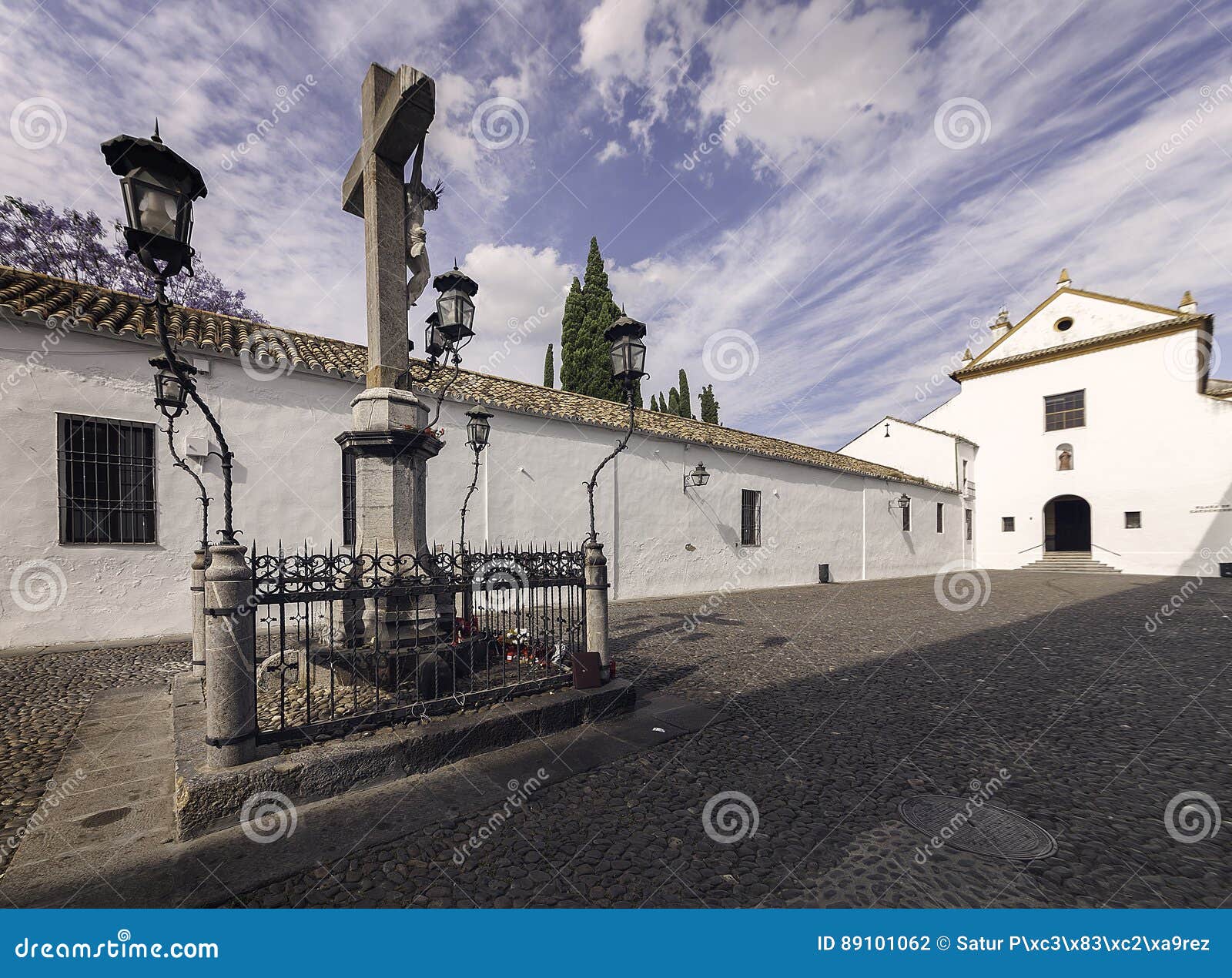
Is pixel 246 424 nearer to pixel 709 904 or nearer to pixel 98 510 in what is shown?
pixel 98 510

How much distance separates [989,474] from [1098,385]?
510 centimetres

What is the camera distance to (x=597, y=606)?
474cm

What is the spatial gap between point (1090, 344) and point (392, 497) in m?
27.8

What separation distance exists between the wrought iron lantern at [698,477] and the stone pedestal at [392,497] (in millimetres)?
9681

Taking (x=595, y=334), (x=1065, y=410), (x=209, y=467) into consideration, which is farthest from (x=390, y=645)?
(x=1065, y=410)

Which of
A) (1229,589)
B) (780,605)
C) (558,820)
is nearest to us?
(558,820)

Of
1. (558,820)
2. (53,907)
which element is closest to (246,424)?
(53,907)

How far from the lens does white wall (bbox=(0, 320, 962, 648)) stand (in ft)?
23.3

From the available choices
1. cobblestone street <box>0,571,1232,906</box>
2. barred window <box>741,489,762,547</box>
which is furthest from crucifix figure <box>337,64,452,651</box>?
barred window <box>741,489,762,547</box>

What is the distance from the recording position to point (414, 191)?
16.5 feet

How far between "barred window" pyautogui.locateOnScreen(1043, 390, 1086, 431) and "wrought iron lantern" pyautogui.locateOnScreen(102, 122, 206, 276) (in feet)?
94.0

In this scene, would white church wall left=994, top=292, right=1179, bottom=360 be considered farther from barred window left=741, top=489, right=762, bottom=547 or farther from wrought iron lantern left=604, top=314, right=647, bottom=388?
wrought iron lantern left=604, top=314, right=647, bottom=388

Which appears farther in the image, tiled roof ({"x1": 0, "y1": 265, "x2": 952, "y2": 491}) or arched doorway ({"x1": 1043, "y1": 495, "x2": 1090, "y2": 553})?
arched doorway ({"x1": 1043, "y1": 495, "x2": 1090, "y2": 553})

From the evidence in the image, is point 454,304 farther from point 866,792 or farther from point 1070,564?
point 1070,564
